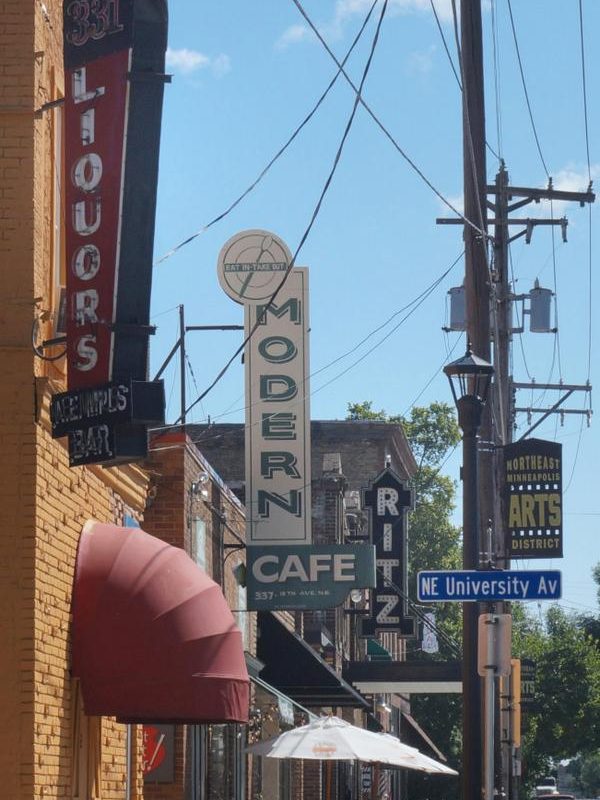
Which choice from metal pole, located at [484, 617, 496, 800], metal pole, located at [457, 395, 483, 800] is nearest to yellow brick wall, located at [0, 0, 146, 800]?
metal pole, located at [484, 617, 496, 800]

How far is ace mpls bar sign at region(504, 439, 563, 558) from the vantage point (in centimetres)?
2341

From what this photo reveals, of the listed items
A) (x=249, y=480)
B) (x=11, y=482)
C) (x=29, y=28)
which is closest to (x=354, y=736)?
(x=249, y=480)

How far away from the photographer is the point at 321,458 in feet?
147

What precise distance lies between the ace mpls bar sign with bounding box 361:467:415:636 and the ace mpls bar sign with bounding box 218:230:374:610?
10366 mm

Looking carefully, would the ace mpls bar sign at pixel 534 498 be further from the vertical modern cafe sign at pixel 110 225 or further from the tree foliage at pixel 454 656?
the tree foliage at pixel 454 656

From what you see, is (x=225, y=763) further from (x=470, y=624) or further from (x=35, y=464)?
(x=35, y=464)

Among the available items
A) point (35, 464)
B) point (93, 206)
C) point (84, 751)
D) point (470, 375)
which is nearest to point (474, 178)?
point (470, 375)

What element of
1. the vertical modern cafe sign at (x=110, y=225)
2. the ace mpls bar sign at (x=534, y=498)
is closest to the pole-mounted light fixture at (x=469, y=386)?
the vertical modern cafe sign at (x=110, y=225)

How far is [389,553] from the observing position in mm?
30609

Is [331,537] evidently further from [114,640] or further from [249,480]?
[114,640]

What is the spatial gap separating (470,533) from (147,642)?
3238mm

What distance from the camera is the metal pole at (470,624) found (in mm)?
12867

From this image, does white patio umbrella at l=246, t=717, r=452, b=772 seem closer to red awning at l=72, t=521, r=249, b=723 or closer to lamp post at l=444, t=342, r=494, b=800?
lamp post at l=444, t=342, r=494, b=800

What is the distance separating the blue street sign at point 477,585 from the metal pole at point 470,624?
1.30ft
